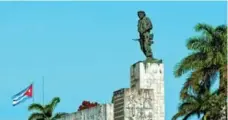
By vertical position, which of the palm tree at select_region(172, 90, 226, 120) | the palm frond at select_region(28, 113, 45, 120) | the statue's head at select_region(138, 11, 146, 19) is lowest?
the palm tree at select_region(172, 90, 226, 120)

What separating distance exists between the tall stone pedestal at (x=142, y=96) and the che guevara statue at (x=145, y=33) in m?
0.76

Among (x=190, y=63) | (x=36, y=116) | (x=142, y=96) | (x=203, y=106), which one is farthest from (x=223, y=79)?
(x=36, y=116)

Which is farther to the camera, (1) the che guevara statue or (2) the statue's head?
(2) the statue's head

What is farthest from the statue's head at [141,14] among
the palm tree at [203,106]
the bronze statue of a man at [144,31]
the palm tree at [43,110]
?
the palm tree at [43,110]

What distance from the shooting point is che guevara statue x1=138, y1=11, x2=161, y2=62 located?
34.2 meters

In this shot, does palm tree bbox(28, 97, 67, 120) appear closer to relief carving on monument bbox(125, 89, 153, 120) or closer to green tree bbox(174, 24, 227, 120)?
green tree bbox(174, 24, 227, 120)

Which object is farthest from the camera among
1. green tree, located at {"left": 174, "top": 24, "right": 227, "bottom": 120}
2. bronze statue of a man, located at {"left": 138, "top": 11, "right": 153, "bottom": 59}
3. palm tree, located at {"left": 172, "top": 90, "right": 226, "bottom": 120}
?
green tree, located at {"left": 174, "top": 24, "right": 227, "bottom": 120}

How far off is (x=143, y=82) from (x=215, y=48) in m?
14.9

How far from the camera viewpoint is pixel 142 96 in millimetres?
31500

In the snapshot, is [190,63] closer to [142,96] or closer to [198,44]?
[198,44]

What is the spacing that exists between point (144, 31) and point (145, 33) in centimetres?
9

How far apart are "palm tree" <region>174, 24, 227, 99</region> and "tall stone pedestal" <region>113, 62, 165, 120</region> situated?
39.8 feet

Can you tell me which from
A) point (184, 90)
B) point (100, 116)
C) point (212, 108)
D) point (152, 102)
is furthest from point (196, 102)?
point (152, 102)

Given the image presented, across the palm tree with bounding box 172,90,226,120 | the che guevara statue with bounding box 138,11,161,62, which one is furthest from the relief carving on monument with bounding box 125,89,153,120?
the palm tree with bounding box 172,90,226,120
